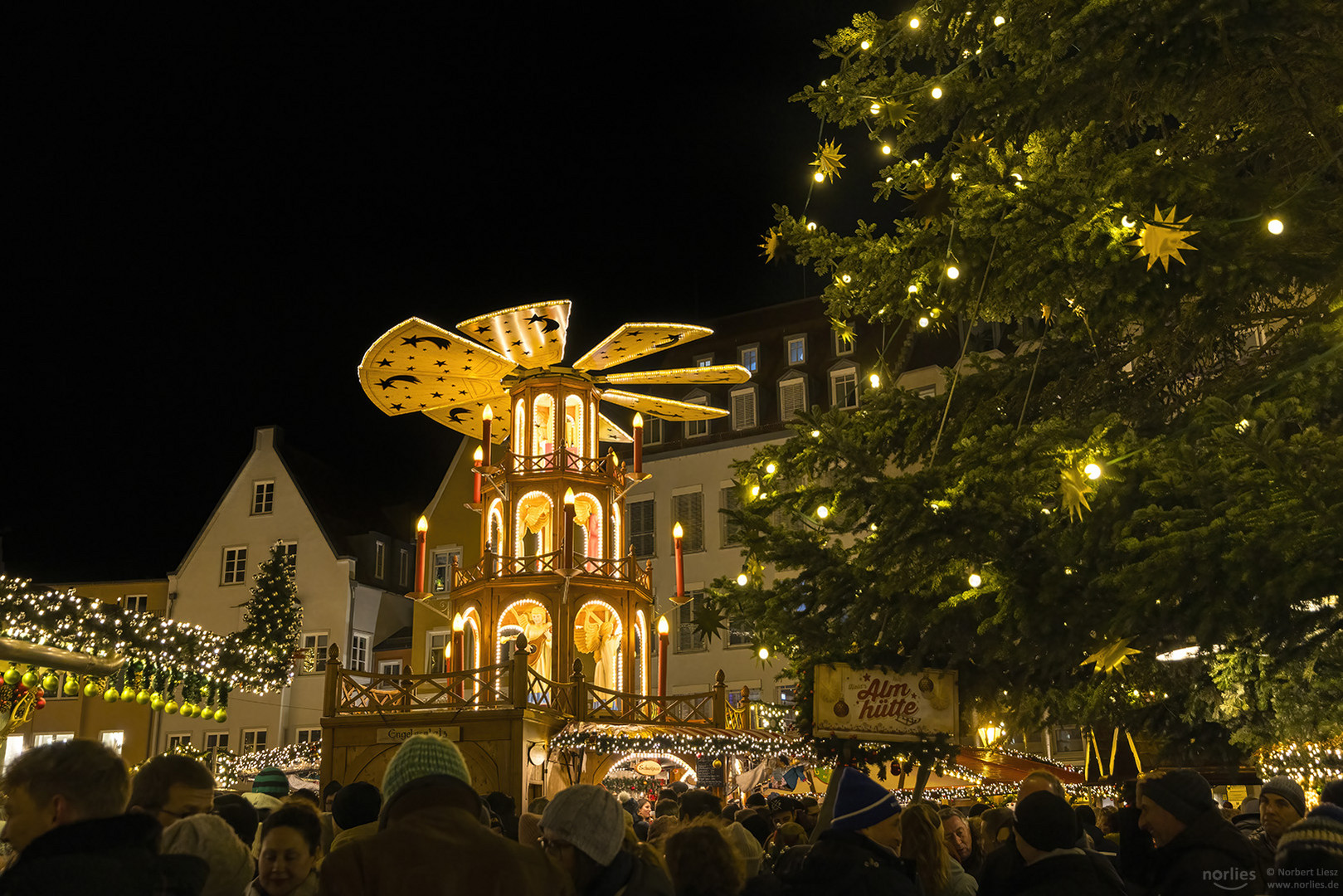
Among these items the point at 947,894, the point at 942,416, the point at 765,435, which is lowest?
the point at 947,894

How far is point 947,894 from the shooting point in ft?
17.6

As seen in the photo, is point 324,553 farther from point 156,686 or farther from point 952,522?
point 952,522

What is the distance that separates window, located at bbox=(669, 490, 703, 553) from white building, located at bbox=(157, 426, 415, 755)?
10443 mm

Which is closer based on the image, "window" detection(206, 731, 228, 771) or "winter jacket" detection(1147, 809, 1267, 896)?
"winter jacket" detection(1147, 809, 1267, 896)

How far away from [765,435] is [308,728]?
53.6 ft

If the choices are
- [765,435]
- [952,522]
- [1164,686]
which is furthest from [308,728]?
[952,522]

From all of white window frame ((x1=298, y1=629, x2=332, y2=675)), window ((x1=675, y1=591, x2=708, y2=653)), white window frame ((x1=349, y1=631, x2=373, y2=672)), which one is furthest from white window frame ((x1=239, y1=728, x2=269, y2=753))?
window ((x1=675, y1=591, x2=708, y2=653))

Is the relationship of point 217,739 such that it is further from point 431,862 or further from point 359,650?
point 431,862

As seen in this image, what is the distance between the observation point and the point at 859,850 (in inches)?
171

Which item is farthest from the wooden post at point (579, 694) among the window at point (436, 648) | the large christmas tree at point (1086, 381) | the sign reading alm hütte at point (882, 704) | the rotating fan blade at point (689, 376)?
the window at point (436, 648)

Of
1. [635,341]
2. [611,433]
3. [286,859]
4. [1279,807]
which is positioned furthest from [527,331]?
[286,859]

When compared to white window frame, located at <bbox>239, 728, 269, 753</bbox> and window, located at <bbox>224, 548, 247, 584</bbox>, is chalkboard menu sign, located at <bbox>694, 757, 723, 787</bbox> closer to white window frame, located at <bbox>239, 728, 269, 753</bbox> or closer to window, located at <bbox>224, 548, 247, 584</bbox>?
white window frame, located at <bbox>239, 728, 269, 753</bbox>

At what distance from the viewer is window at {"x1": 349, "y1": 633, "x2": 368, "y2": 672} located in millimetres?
36188

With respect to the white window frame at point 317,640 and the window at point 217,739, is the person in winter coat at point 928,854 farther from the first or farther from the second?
the window at point 217,739
